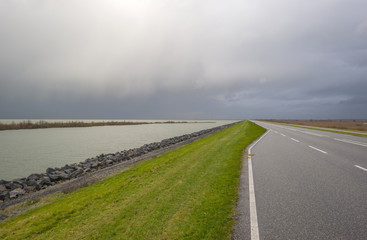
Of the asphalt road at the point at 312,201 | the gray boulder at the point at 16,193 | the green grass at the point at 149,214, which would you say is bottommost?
the gray boulder at the point at 16,193

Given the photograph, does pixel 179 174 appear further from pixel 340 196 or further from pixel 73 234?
pixel 340 196

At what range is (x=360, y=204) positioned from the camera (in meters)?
3.96

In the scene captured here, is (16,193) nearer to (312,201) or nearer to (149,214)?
(149,214)

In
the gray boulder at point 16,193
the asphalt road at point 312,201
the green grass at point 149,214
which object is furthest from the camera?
the gray boulder at point 16,193

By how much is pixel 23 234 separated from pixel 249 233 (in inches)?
200

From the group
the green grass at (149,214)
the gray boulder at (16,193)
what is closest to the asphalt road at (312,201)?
the green grass at (149,214)

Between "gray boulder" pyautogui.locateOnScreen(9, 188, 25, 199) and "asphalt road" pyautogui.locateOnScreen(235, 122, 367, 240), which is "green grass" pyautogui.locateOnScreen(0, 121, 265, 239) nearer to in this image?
"asphalt road" pyautogui.locateOnScreen(235, 122, 367, 240)

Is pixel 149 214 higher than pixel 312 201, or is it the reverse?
pixel 312 201

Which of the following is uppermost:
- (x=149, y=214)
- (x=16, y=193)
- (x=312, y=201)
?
(x=312, y=201)

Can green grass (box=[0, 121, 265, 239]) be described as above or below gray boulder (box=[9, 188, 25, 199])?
above

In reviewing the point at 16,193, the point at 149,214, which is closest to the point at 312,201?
the point at 149,214

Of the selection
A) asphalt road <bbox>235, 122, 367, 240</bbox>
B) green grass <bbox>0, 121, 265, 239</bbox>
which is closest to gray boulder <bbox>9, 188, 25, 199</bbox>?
green grass <bbox>0, 121, 265, 239</bbox>

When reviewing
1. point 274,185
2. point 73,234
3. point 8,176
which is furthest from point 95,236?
point 8,176

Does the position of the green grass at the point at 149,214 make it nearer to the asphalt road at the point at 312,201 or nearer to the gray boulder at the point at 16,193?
the asphalt road at the point at 312,201
